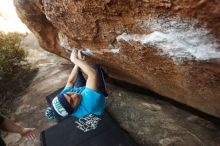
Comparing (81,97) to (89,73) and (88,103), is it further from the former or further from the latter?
(89,73)

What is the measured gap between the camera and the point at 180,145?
4.20 metres

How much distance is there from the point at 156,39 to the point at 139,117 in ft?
6.54

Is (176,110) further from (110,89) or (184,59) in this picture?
(184,59)

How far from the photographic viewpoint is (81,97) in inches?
153

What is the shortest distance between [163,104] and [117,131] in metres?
0.95

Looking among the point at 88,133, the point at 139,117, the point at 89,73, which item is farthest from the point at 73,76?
the point at 139,117

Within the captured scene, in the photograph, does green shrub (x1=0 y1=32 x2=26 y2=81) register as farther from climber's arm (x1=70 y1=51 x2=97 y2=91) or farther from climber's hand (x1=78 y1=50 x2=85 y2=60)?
climber's arm (x1=70 y1=51 x2=97 y2=91)

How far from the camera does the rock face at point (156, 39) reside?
2799 millimetres

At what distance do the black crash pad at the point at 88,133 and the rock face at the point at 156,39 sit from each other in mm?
820

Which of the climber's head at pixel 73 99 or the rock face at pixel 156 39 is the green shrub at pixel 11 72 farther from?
the climber's head at pixel 73 99

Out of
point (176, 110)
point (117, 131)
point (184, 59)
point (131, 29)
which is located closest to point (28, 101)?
point (117, 131)

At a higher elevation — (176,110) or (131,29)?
(131,29)

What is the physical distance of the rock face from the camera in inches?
110

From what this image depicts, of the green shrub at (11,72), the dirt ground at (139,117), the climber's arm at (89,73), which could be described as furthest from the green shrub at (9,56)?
the climber's arm at (89,73)
